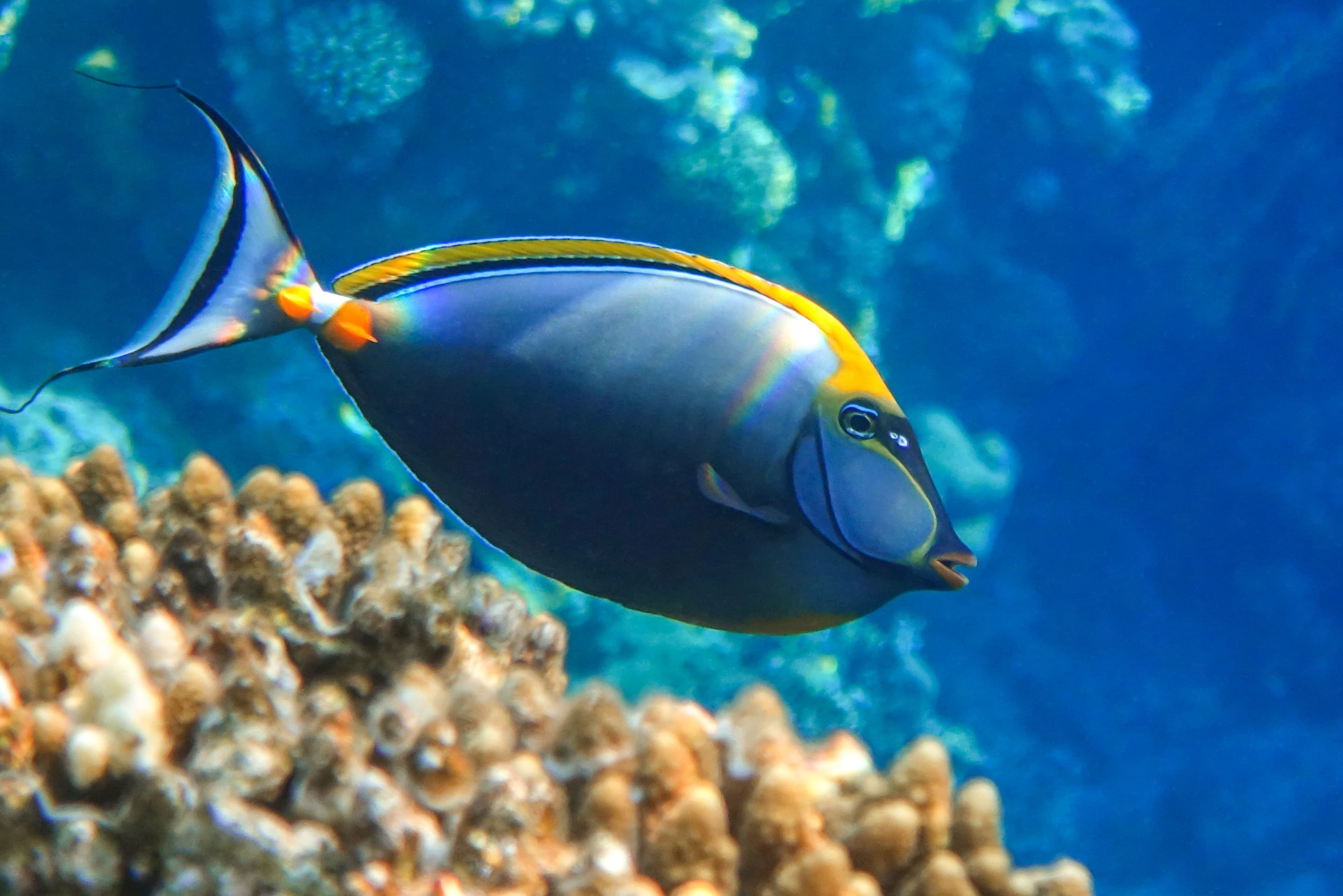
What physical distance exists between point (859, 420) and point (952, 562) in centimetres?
20

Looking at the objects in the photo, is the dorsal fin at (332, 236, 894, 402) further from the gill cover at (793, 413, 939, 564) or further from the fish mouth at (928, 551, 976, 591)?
the fish mouth at (928, 551, 976, 591)

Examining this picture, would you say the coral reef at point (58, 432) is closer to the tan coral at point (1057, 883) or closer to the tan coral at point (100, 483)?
the tan coral at point (100, 483)

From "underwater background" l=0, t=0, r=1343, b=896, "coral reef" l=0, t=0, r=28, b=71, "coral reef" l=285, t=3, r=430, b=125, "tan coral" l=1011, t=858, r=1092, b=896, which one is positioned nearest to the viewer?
"tan coral" l=1011, t=858, r=1092, b=896

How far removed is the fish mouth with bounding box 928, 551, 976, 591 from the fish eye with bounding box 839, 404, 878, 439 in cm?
16

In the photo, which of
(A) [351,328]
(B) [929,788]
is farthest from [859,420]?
(B) [929,788]

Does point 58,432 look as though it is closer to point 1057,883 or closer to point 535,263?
point 535,263

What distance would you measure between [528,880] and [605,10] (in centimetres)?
1001

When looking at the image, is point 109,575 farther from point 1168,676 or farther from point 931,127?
point 1168,676

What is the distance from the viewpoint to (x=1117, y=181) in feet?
55.6

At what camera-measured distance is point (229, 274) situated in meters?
0.96

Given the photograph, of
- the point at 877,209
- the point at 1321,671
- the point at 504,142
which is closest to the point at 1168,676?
the point at 1321,671

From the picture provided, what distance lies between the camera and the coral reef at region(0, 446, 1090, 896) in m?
1.11

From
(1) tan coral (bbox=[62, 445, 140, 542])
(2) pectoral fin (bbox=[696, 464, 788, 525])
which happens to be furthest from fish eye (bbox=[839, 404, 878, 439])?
(1) tan coral (bbox=[62, 445, 140, 542])

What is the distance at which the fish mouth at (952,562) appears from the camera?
3.26ft
